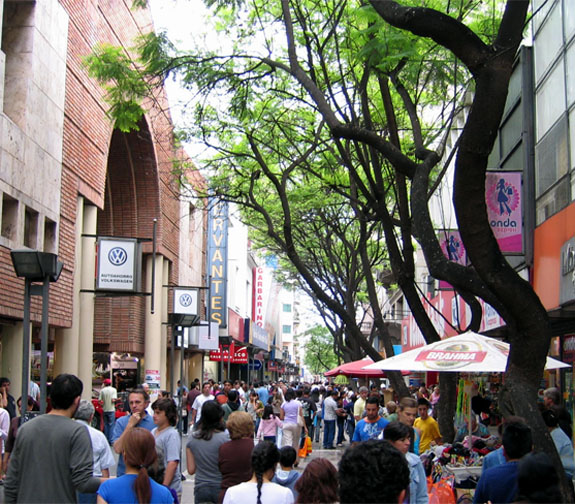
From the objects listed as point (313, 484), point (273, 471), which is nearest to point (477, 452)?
point (273, 471)

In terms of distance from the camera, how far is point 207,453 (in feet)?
24.0

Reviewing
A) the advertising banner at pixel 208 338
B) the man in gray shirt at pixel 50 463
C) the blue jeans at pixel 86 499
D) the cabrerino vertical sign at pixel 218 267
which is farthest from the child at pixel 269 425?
the cabrerino vertical sign at pixel 218 267

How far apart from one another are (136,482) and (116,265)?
48.3 ft

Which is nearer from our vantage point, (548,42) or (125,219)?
(548,42)

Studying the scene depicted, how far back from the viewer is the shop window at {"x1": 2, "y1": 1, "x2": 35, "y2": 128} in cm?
1556

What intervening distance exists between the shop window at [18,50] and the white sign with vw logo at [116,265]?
432cm

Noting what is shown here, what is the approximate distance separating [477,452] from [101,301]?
758 inches

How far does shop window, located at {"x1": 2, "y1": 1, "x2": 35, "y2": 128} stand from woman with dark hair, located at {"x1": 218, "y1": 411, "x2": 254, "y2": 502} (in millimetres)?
10380

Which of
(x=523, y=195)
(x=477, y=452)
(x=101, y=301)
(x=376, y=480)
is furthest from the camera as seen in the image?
(x=101, y=301)

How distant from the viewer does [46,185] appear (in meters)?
16.8

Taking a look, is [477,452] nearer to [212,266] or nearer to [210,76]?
[210,76]

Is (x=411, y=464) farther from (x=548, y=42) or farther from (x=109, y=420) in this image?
(x=109, y=420)

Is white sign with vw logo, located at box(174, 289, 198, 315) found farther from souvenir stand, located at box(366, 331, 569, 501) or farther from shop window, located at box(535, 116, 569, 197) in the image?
souvenir stand, located at box(366, 331, 569, 501)

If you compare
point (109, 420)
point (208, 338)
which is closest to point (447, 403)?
point (109, 420)
